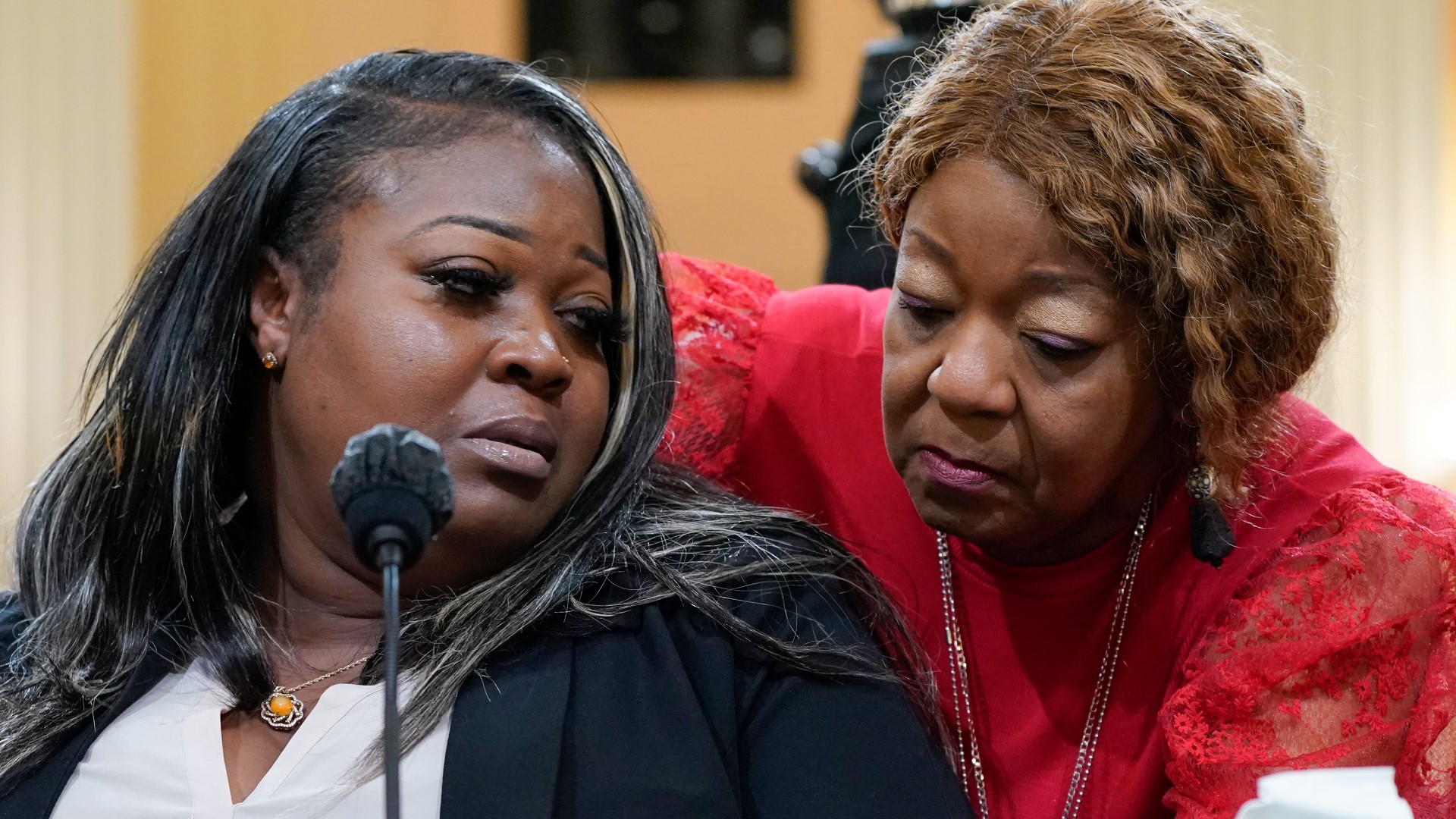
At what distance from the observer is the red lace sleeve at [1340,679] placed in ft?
4.62

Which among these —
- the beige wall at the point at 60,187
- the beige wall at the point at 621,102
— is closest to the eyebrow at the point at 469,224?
the beige wall at the point at 621,102

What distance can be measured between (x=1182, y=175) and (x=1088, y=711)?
1.99 ft

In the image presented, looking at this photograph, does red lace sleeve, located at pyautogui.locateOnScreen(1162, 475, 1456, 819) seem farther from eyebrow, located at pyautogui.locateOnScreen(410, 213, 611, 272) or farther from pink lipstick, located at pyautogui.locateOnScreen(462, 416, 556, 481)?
eyebrow, located at pyautogui.locateOnScreen(410, 213, 611, 272)

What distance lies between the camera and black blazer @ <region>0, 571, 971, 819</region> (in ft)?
4.55

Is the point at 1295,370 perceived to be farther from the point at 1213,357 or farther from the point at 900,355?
the point at 900,355

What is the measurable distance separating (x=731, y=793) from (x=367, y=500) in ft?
1.84

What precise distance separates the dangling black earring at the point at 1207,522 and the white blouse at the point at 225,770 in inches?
29.5

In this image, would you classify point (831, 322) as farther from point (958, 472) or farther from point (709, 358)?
point (958, 472)

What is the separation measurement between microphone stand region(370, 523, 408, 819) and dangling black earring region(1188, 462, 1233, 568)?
0.84 m

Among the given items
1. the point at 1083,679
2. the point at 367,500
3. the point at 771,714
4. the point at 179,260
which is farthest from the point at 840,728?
the point at 179,260

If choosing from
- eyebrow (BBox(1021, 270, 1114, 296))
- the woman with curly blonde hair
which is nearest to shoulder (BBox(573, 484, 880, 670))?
the woman with curly blonde hair

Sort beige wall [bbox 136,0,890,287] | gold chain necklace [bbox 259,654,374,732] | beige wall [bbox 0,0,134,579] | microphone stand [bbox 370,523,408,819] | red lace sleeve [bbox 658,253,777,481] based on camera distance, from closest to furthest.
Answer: microphone stand [bbox 370,523,408,819], gold chain necklace [bbox 259,654,374,732], red lace sleeve [bbox 658,253,777,481], beige wall [bbox 0,0,134,579], beige wall [bbox 136,0,890,287]

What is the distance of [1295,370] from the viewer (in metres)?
1.52

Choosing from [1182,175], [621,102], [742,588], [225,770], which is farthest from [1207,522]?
[621,102]
